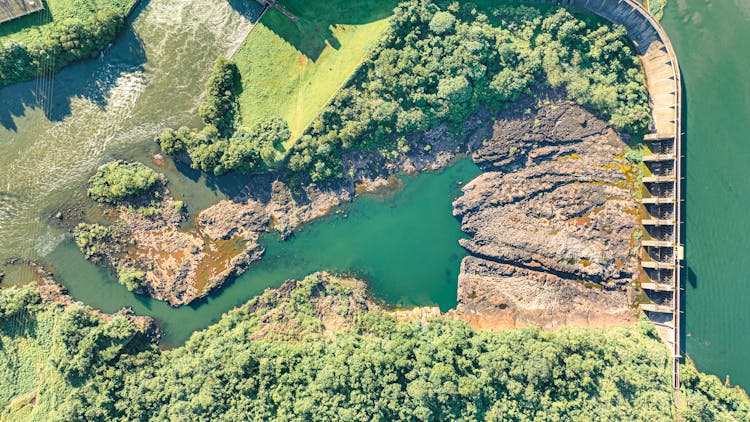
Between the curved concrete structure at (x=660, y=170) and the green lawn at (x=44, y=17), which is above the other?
the curved concrete structure at (x=660, y=170)

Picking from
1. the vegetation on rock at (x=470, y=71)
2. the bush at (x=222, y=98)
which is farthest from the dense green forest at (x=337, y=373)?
the bush at (x=222, y=98)

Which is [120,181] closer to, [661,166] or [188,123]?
[188,123]

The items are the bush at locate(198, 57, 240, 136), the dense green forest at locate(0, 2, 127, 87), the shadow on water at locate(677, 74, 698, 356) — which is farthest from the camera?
the shadow on water at locate(677, 74, 698, 356)

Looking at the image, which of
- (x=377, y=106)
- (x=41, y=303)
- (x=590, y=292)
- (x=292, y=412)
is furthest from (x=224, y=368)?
(x=590, y=292)

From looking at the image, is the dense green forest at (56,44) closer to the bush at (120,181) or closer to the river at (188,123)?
the river at (188,123)

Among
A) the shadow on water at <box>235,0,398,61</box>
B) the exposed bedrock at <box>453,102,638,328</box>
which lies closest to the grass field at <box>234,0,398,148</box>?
the shadow on water at <box>235,0,398,61</box>

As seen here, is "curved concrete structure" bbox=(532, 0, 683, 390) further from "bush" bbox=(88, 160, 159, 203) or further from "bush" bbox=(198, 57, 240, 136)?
"bush" bbox=(88, 160, 159, 203)

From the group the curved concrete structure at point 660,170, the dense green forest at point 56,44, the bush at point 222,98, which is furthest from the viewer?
the bush at point 222,98
